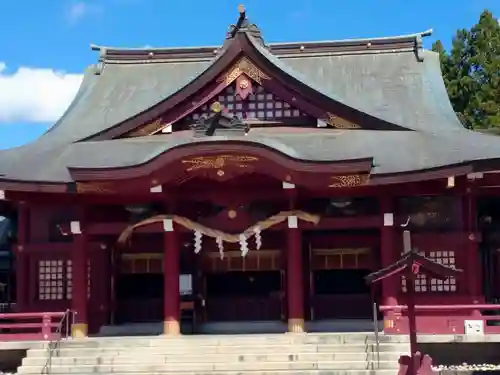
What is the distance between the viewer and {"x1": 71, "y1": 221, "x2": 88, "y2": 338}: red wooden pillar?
15.9m

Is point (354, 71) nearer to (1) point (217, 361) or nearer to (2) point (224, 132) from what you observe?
(2) point (224, 132)

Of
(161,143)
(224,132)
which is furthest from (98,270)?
(224,132)

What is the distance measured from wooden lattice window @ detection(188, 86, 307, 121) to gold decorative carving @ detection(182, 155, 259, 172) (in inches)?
122

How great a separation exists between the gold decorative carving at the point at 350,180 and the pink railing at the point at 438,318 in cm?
261

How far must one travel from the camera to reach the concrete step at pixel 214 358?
521 inches

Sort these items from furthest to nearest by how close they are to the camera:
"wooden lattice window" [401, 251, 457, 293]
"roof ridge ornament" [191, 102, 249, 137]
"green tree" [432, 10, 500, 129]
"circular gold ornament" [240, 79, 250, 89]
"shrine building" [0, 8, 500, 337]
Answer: "green tree" [432, 10, 500, 129], "circular gold ornament" [240, 79, 250, 89], "roof ridge ornament" [191, 102, 249, 137], "wooden lattice window" [401, 251, 457, 293], "shrine building" [0, 8, 500, 337]

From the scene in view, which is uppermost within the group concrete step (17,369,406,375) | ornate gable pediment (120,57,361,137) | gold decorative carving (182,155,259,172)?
ornate gable pediment (120,57,361,137)

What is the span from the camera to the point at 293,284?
1524 centimetres

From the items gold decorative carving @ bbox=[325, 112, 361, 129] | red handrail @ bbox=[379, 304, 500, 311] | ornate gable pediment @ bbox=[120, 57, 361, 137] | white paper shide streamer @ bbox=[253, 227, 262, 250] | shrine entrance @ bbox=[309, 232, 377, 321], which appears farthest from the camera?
ornate gable pediment @ bbox=[120, 57, 361, 137]

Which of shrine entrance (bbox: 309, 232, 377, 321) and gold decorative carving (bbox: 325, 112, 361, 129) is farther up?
gold decorative carving (bbox: 325, 112, 361, 129)

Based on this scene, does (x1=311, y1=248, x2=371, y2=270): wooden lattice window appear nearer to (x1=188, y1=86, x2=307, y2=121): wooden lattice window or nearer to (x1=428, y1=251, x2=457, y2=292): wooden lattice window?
(x1=428, y1=251, x2=457, y2=292): wooden lattice window

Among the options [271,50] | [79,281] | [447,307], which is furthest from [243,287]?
[271,50]

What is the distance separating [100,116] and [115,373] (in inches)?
357

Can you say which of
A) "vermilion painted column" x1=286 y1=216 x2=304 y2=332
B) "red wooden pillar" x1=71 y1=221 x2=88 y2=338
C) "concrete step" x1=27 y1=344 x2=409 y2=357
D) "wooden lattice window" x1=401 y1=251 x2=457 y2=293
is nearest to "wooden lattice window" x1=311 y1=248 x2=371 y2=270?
"wooden lattice window" x1=401 y1=251 x2=457 y2=293
